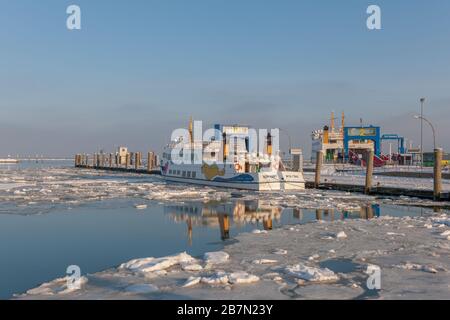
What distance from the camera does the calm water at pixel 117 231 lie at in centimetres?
948

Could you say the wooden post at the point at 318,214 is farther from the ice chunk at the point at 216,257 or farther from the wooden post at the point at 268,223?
the ice chunk at the point at 216,257

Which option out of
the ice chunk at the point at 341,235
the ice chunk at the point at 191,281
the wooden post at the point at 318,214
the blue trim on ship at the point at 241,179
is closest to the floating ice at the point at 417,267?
the ice chunk at the point at 341,235

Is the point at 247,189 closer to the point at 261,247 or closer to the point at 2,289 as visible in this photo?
the point at 261,247

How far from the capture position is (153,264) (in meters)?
8.66

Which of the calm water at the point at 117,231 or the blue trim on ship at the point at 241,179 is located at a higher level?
the blue trim on ship at the point at 241,179

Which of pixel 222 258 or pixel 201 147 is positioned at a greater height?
pixel 201 147

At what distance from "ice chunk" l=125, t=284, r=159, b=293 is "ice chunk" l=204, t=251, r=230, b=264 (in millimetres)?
2100

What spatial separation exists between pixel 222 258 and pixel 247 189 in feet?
77.9

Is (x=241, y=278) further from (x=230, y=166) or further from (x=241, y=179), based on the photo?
(x=230, y=166)

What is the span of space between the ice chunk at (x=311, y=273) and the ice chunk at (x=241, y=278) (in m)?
0.85

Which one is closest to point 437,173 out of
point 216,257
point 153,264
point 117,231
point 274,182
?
point 274,182

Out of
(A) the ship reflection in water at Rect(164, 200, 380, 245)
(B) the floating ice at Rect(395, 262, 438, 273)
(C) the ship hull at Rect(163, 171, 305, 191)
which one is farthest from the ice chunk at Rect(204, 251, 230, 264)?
(C) the ship hull at Rect(163, 171, 305, 191)
